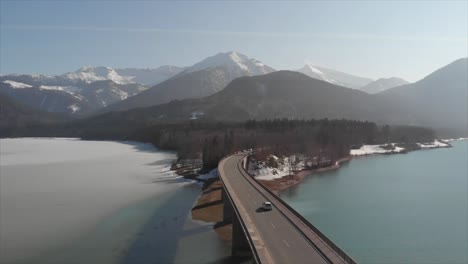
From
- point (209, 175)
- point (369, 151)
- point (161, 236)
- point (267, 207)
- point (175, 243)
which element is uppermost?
point (369, 151)

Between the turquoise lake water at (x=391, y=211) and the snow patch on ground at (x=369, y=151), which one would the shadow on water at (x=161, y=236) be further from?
the snow patch on ground at (x=369, y=151)

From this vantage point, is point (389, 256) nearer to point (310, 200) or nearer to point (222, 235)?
point (222, 235)

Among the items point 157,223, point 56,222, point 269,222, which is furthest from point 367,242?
point 56,222

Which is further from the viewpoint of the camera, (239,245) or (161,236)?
(161,236)

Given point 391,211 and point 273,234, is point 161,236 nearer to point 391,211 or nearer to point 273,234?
point 273,234

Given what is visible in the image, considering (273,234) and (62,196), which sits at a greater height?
(273,234)

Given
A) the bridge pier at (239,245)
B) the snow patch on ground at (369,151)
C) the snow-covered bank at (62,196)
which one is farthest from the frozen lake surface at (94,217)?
the snow patch on ground at (369,151)

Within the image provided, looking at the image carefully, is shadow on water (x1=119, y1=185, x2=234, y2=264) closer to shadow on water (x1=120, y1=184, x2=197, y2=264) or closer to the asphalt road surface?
shadow on water (x1=120, y1=184, x2=197, y2=264)

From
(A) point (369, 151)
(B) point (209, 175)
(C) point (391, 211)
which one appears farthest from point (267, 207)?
(A) point (369, 151)
